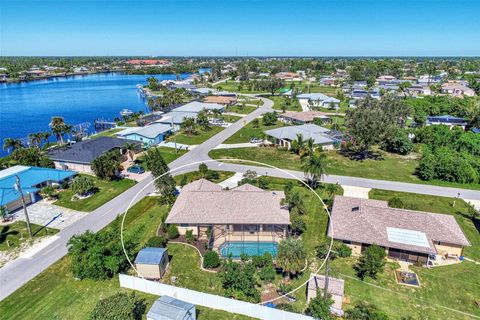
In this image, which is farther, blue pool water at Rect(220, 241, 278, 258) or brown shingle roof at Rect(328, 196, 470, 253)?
blue pool water at Rect(220, 241, 278, 258)

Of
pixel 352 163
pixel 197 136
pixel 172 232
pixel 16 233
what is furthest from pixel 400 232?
pixel 197 136

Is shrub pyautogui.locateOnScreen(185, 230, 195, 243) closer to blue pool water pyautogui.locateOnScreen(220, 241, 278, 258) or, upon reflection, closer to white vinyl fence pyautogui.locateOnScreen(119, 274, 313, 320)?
blue pool water pyautogui.locateOnScreen(220, 241, 278, 258)

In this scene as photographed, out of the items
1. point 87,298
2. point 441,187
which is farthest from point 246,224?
point 441,187

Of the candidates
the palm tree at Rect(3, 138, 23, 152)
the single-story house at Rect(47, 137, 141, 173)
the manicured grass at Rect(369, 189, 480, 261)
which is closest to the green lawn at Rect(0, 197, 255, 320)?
the single-story house at Rect(47, 137, 141, 173)

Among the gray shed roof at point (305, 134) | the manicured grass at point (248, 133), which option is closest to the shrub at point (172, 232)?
the manicured grass at point (248, 133)

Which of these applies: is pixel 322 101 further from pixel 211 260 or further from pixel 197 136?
pixel 211 260
